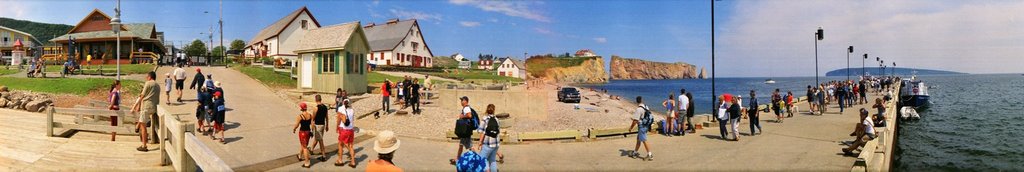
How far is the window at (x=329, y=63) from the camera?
21172 millimetres

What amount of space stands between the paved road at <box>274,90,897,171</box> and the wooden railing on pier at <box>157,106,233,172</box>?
173 cm

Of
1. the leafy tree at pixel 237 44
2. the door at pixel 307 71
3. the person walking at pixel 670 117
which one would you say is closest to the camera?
the person walking at pixel 670 117

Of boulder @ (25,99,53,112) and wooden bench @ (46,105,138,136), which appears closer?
wooden bench @ (46,105,138,136)

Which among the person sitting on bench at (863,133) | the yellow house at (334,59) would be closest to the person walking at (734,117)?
the person sitting on bench at (863,133)

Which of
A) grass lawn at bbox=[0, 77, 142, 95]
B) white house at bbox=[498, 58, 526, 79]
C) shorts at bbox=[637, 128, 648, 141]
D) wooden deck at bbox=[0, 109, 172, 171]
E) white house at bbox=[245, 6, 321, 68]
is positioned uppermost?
white house at bbox=[245, 6, 321, 68]

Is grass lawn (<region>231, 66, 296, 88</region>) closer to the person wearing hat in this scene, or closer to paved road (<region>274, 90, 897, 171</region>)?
paved road (<region>274, 90, 897, 171</region>)

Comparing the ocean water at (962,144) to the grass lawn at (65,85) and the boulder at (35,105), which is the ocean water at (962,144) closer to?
the boulder at (35,105)

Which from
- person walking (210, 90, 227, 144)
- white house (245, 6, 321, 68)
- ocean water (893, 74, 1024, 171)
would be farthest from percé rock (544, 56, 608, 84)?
person walking (210, 90, 227, 144)

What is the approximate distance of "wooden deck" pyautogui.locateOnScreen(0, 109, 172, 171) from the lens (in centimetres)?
795

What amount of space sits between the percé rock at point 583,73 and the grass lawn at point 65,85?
14163 centimetres

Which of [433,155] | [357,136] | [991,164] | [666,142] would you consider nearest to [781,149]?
[666,142]

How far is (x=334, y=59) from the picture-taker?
21156mm

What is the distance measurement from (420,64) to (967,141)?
56.7m

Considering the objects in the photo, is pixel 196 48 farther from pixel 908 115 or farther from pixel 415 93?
pixel 908 115
